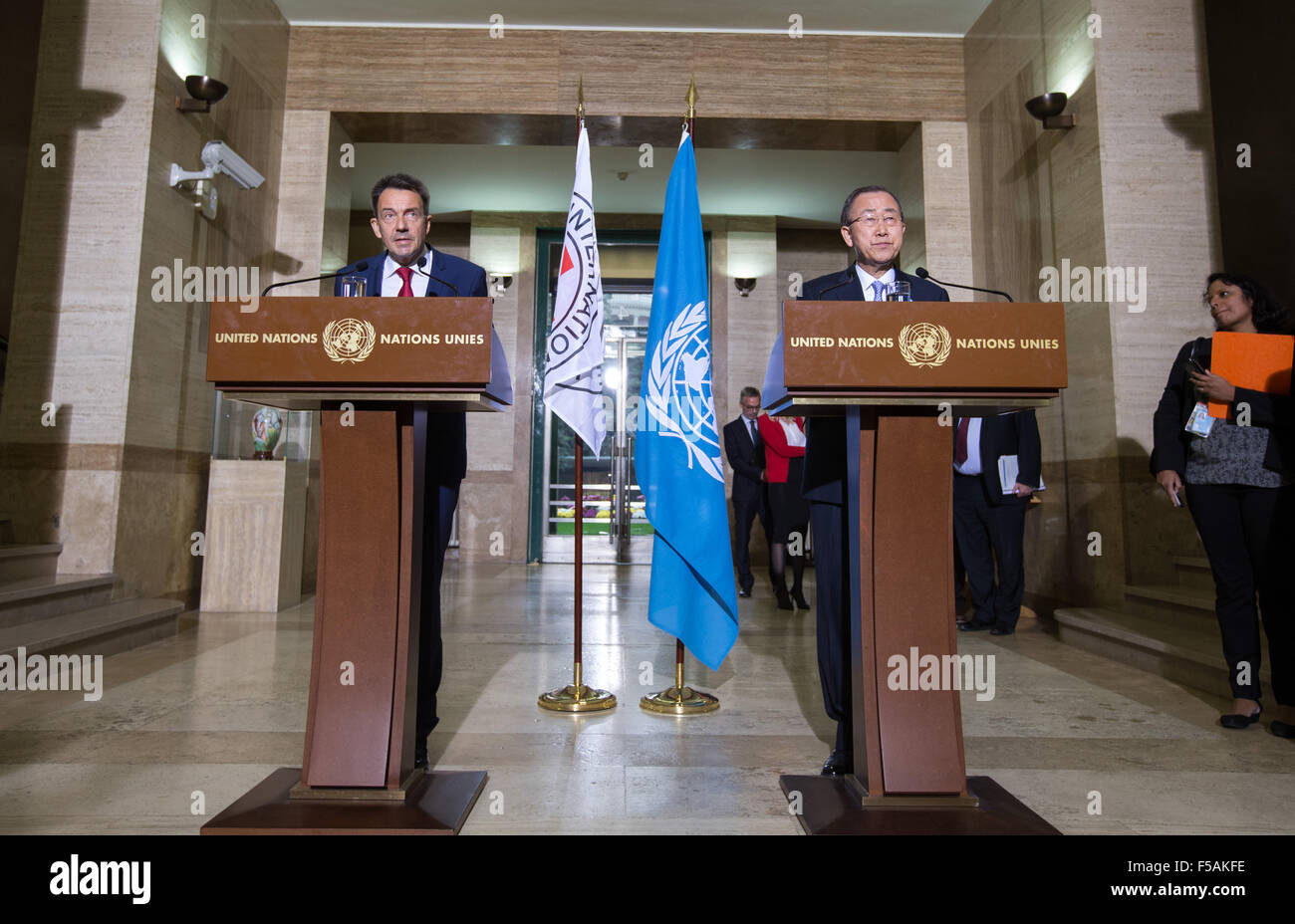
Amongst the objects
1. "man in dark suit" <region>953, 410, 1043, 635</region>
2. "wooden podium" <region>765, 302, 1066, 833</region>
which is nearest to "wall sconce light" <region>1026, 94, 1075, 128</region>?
"man in dark suit" <region>953, 410, 1043, 635</region>

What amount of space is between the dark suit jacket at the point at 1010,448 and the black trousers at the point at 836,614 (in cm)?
271

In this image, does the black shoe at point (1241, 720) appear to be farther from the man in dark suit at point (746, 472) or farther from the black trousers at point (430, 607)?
the man in dark suit at point (746, 472)

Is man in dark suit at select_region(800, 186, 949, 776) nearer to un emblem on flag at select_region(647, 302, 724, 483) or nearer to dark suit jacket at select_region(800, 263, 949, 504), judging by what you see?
dark suit jacket at select_region(800, 263, 949, 504)

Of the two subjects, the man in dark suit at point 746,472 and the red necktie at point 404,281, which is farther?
the man in dark suit at point 746,472

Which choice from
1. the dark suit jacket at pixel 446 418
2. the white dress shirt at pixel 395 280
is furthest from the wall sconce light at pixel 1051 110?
the white dress shirt at pixel 395 280

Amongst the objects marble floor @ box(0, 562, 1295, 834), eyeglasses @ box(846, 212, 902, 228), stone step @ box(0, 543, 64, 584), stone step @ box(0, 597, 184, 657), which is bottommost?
marble floor @ box(0, 562, 1295, 834)

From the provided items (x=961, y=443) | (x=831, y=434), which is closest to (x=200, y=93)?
(x=831, y=434)

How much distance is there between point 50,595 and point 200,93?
2.91m

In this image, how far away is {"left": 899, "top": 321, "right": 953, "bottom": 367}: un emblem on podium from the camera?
5.29 feet

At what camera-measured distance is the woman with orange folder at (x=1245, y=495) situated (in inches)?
97.8

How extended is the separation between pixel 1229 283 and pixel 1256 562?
963 mm

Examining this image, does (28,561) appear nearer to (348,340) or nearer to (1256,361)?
(348,340)

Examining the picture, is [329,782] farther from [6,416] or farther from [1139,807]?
[6,416]

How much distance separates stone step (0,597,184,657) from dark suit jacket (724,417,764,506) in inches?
147
